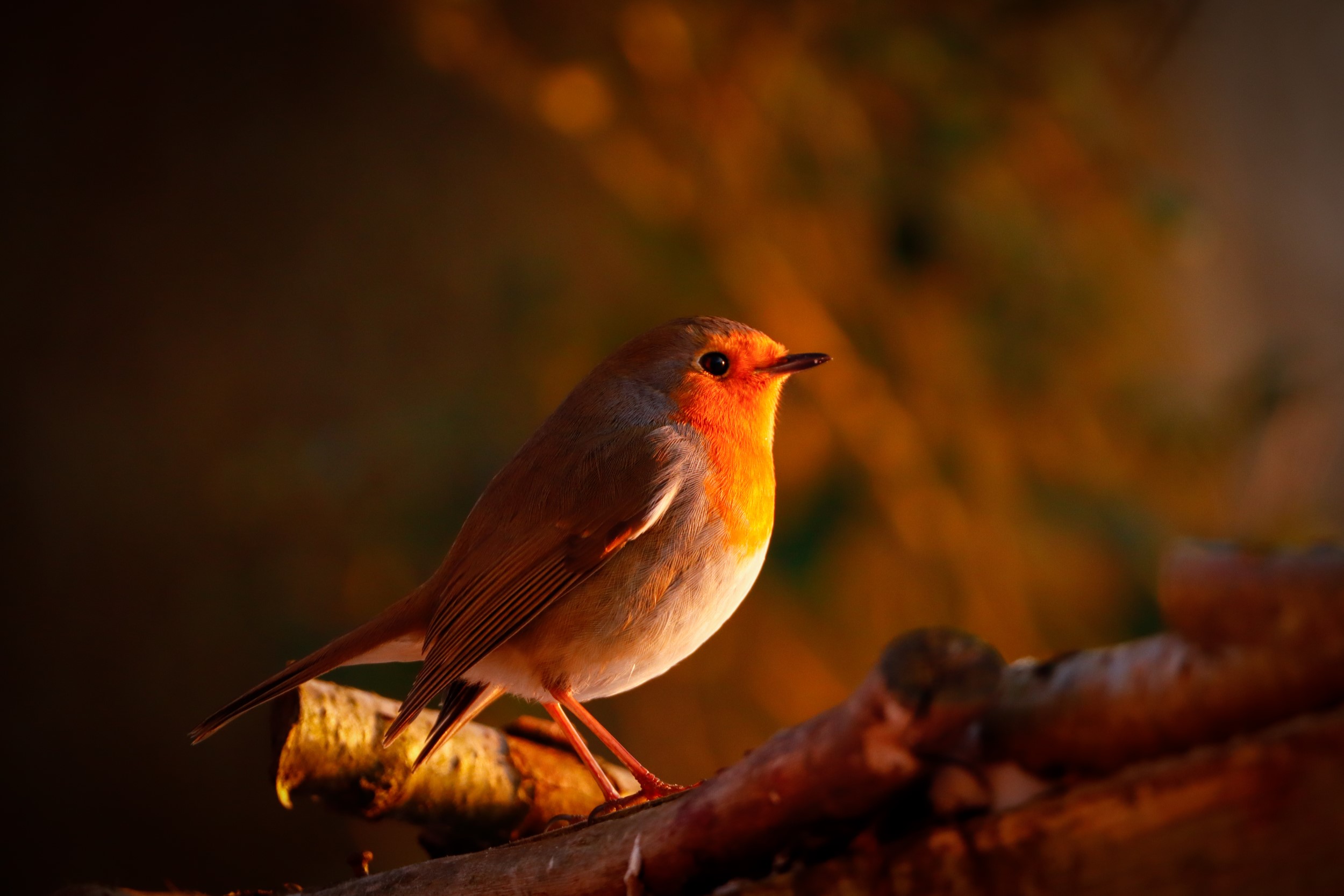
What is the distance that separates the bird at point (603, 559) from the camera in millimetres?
1938

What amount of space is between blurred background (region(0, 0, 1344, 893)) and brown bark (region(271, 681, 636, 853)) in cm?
118

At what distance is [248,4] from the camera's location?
3.93 metres

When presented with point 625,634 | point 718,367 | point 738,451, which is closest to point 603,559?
point 625,634

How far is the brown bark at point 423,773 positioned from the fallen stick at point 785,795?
2.10ft

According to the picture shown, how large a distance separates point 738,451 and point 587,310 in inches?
66.9

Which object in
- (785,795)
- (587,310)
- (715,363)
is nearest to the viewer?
(785,795)

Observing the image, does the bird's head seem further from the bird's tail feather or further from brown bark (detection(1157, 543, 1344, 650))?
brown bark (detection(1157, 543, 1344, 650))

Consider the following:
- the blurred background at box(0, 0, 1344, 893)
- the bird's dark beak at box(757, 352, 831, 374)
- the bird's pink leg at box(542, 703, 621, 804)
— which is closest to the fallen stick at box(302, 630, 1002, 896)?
the bird's pink leg at box(542, 703, 621, 804)

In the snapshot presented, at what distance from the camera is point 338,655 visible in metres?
2.05

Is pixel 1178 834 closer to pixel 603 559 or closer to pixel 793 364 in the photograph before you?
pixel 603 559

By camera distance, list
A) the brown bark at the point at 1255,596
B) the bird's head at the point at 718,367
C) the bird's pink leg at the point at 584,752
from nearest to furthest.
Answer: the brown bark at the point at 1255,596, the bird's pink leg at the point at 584,752, the bird's head at the point at 718,367

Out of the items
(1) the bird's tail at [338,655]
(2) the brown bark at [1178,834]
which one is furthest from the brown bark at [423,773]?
(2) the brown bark at [1178,834]

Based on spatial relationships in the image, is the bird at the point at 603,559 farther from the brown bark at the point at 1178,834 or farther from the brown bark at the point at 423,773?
the brown bark at the point at 1178,834

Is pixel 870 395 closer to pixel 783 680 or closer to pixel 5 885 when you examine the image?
pixel 783 680
